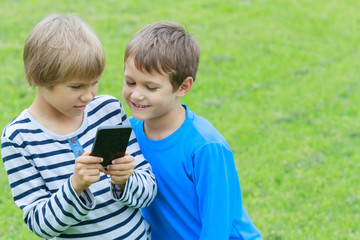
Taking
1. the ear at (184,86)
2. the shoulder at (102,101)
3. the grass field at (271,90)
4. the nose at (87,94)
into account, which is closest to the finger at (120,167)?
the nose at (87,94)

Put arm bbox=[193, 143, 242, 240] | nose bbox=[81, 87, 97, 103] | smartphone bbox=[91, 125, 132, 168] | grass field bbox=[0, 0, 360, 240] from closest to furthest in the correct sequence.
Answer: smartphone bbox=[91, 125, 132, 168] → nose bbox=[81, 87, 97, 103] → arm bbox=[193, 143, 242, 240] → grass field bbox=[0, 0, 360, 240]

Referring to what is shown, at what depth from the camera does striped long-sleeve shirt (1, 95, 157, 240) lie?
7.54 ft

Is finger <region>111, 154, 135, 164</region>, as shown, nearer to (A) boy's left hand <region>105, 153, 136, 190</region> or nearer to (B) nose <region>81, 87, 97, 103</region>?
(A) boy's left hand <region>105, 153, 136, 190</region>

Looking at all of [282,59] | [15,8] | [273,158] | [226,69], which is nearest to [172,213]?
[273,158]

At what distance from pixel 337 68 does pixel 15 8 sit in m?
5.59

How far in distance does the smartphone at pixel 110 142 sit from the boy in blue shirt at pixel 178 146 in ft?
1.16

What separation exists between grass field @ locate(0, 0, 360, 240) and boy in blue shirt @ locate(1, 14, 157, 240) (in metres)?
2.04

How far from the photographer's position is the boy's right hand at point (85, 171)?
2.21 metres

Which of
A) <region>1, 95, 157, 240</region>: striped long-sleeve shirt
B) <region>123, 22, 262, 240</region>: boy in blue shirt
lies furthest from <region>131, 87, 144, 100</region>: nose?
<region>1, 95, 157, 240</region>: striped long-sleeve shirt

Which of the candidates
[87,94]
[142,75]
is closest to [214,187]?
[142,75]

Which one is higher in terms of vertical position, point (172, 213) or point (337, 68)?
point (172, 213)

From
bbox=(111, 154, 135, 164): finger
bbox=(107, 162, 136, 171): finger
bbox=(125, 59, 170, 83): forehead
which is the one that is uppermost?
bbox=(125, 59, 170, 83): forehead

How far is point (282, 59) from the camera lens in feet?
27.3

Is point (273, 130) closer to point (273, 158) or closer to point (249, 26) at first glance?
point (273, 158)
